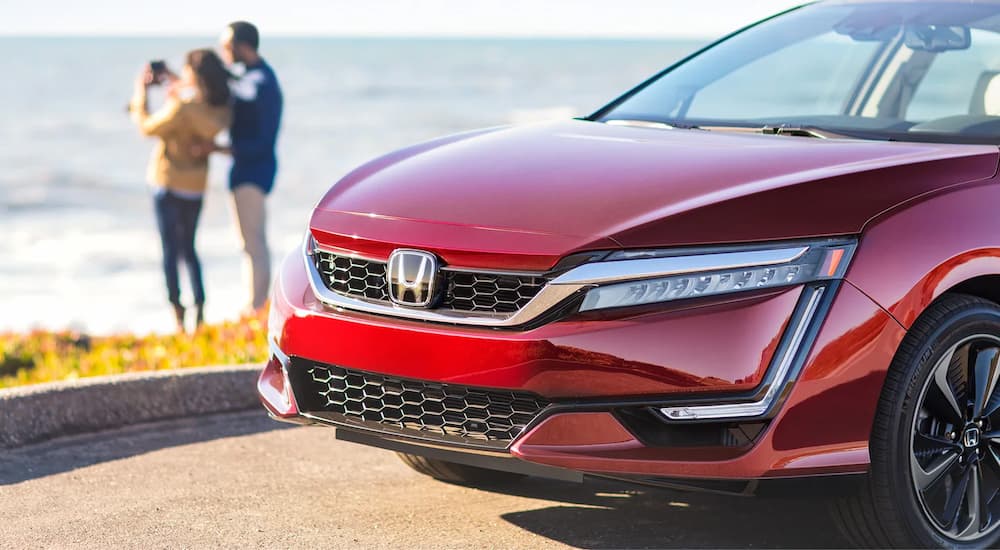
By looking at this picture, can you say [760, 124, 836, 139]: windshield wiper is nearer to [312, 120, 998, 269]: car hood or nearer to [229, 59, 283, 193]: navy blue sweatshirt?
[312, 120, 998, 269]: car hood

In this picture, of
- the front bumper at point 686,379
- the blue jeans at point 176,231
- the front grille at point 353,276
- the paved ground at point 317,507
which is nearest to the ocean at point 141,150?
the blue jeans at point 176,231

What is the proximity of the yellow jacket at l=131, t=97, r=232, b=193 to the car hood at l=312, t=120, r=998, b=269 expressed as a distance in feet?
17.3

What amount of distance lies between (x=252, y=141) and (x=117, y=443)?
164 inches

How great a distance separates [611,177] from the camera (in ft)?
12.0

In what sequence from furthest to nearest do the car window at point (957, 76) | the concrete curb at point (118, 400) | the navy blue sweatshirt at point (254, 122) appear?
the navy blue sweatshirt at point (254, 122), the concrete curb at point (118, 400), the car window at point (957, 76)

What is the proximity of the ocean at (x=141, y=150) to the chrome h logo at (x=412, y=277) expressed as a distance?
467cm

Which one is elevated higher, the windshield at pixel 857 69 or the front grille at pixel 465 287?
the windshield at pixel 857 69

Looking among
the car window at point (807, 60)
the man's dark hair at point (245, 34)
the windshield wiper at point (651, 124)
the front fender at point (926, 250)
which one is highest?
the man's dark hair at point (245, 34)

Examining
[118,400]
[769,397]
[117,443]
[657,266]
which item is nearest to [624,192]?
[657,266]

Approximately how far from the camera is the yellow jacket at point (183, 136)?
9.05 metres

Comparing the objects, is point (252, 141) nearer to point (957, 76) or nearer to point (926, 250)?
point (957, 76)

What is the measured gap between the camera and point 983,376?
12.0 feet

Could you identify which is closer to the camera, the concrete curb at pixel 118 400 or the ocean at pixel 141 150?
the concrete curb at pixel 118 400

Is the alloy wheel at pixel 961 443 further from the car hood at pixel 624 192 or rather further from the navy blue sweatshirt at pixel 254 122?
the navy blue sweatshirt at pixel 254 122
